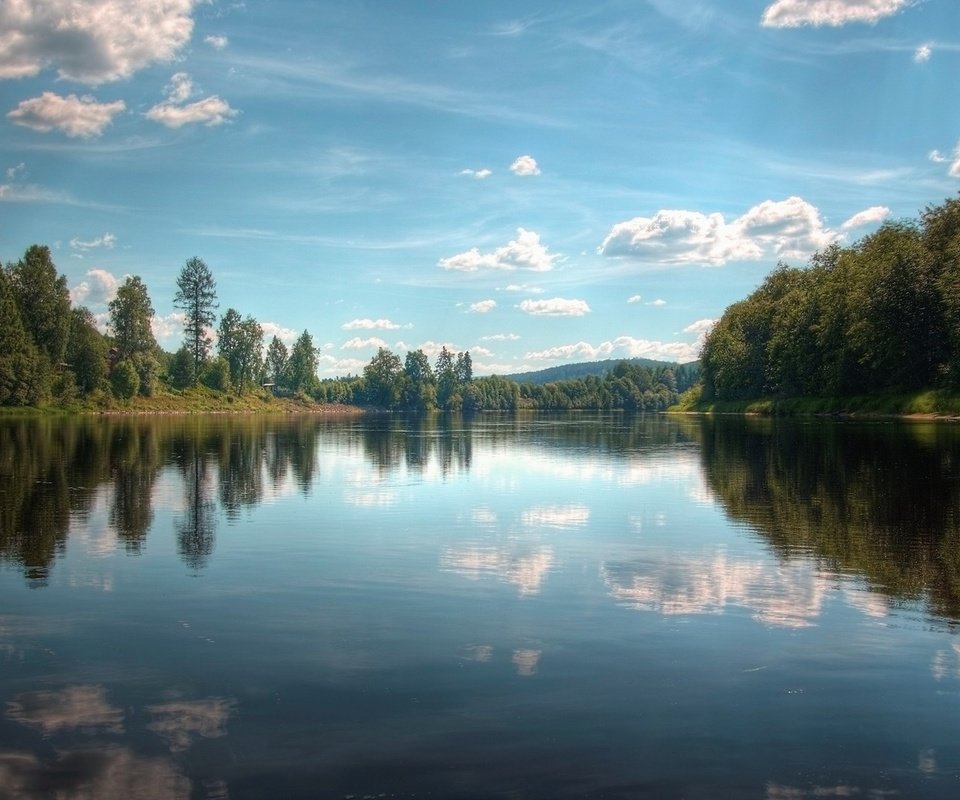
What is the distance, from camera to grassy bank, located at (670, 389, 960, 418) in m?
78.7

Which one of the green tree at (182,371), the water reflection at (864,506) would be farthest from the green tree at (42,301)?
the water reflection at (864,506)

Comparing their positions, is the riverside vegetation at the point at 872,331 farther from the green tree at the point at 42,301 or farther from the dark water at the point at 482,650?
the green tree at the point at 42,301

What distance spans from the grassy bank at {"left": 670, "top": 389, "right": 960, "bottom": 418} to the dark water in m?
63.4

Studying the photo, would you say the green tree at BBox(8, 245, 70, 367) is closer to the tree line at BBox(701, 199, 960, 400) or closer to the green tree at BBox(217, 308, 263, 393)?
the green tree at BBox(217, 308, 263, 393)

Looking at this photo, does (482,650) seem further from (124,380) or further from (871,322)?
(124,380)

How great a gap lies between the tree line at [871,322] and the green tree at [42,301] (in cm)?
10960

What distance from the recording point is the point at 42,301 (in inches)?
5032

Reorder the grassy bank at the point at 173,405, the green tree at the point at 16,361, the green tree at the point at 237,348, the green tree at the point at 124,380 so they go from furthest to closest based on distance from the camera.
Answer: the green tree at the point at 237,348 → the green tree at the point at 124,380 → the grassy bank at the point at 173,405 → the green tree at the point at 16,361

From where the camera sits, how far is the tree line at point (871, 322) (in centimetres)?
8275

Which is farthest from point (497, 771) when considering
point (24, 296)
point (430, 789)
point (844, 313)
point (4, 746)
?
point (24, 296)

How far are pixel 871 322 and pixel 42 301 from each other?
116946 millimetres

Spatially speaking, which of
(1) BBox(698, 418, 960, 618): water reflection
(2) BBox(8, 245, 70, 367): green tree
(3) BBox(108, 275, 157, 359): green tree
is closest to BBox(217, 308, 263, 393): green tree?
(3) BBox(108, 275, 157, 359): green tree

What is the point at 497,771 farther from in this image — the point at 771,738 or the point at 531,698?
the point at 771,738

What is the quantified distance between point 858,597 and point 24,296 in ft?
455
